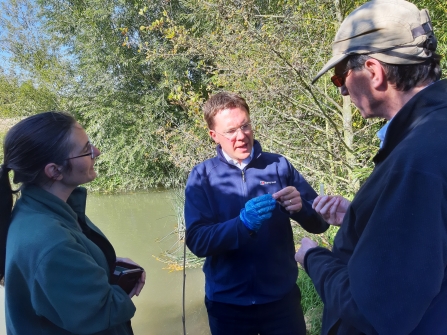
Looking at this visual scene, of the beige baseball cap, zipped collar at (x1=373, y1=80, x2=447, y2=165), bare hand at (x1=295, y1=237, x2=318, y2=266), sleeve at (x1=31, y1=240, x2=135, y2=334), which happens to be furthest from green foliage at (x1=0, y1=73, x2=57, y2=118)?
zipped collar at (x1=373, y1=80, x2=447, y2=165)

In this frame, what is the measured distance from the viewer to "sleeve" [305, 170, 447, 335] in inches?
33.6

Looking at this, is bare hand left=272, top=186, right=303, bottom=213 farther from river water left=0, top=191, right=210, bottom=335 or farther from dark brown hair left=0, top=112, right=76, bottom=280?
river water left=0, top=191, right=210, bottom=335

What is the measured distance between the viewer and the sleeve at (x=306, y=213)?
1.96 metres

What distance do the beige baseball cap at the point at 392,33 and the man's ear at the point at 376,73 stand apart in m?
0.02

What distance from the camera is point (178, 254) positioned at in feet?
20.7

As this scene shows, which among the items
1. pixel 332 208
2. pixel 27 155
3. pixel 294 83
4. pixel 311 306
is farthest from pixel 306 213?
pixel 294 83

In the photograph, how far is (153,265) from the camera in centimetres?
618

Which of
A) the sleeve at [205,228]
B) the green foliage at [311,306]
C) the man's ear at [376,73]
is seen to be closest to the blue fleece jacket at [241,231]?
the sleeve at [205,228]

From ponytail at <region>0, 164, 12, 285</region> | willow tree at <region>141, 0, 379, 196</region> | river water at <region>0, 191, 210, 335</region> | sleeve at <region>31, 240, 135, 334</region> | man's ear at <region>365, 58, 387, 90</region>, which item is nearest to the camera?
man's ear at <region>365, 58, 387, 90</region>

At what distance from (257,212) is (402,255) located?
911 millimetres

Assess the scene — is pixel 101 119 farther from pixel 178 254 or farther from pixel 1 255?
pixel 1 255

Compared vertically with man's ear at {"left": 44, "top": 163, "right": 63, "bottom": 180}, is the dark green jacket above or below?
below

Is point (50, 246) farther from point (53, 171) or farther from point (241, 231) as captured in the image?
point (241, 231)

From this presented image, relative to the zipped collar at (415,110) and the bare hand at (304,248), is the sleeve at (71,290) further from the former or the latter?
the zipped collar at (415,110)
